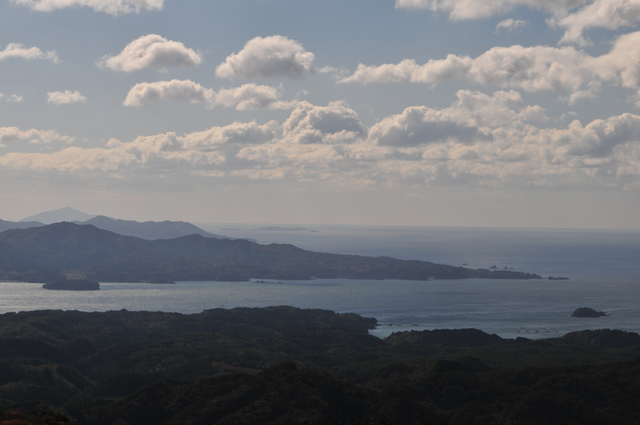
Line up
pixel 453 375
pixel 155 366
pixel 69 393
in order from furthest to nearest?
pixel 155 366 → pixel 69 393 → pixel 453 375

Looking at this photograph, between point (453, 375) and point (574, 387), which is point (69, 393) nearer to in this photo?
point (453, 375)

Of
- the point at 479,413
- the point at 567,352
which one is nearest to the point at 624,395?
the point at 479,413

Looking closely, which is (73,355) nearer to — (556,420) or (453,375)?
(453,375)

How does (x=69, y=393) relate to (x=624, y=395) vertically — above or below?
below

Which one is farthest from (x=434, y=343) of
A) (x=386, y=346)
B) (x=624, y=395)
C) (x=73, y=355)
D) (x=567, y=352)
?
(x=73, y=355)

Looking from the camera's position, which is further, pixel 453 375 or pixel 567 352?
pixel 567 352

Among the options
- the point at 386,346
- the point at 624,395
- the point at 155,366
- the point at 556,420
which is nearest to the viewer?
the point at 556,420
